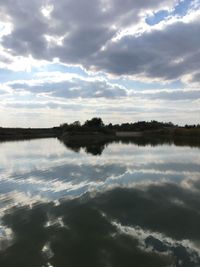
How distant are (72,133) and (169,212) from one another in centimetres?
11574

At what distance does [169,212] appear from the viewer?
13367mm

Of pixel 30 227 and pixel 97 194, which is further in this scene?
pixel 97 194

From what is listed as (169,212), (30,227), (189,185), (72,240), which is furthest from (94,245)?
(189,185)

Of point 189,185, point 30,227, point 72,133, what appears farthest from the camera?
Answer: point 72,133

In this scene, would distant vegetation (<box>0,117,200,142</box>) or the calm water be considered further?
distant vegetation (<box>0,117,200,142</box>)

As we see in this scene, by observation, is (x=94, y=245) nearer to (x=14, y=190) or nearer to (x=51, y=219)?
(x=51, y=219)

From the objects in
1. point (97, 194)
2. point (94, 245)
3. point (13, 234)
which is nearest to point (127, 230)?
point (94, 245)

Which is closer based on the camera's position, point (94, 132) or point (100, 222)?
point (100, 222)

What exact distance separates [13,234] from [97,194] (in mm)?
7088

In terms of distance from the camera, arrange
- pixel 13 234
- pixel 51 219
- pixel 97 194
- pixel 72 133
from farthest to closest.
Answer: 1. pixel 72 133
2. pixel 97 194
3. pixel 51 219
4. pixel 13 234

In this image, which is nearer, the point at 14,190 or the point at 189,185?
the point at 14,190

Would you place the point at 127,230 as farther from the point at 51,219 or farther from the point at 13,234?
the point at 13,234

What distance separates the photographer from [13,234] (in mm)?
10602

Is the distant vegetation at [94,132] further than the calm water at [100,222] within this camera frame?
Yes
